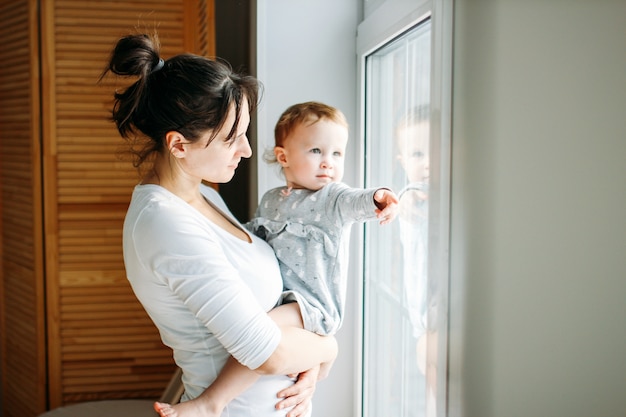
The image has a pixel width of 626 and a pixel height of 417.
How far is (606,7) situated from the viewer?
0.81 meters

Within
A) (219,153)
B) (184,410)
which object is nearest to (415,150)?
(219,153)

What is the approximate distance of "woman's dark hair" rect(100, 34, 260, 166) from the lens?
3.92 feet

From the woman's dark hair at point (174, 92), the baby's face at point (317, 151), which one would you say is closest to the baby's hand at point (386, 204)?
the baby's face at point (317, 151)

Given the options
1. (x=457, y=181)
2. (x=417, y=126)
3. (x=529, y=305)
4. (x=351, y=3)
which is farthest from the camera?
(x=351, y=3)

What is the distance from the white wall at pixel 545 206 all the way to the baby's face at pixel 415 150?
29 cm

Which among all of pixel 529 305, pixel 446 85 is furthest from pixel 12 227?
pixel 529 305

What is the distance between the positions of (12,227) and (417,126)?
6.90 ft

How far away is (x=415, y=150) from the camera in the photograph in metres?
1.46

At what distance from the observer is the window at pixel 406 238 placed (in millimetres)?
1168

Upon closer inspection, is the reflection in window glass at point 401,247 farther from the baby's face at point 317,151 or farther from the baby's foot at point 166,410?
the baby's foot at point 166,410

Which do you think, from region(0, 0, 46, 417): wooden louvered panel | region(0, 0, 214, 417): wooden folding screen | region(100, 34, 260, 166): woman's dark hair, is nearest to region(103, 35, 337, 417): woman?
region(100, 34, 260, 166): woman's dark hair

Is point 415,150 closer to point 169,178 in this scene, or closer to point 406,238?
point 406,238

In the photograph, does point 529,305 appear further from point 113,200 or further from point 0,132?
point 0,132

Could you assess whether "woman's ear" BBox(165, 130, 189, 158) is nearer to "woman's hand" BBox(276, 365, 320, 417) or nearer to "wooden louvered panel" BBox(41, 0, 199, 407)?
"woman's hand" BBox(276, 365, 320, 417)
